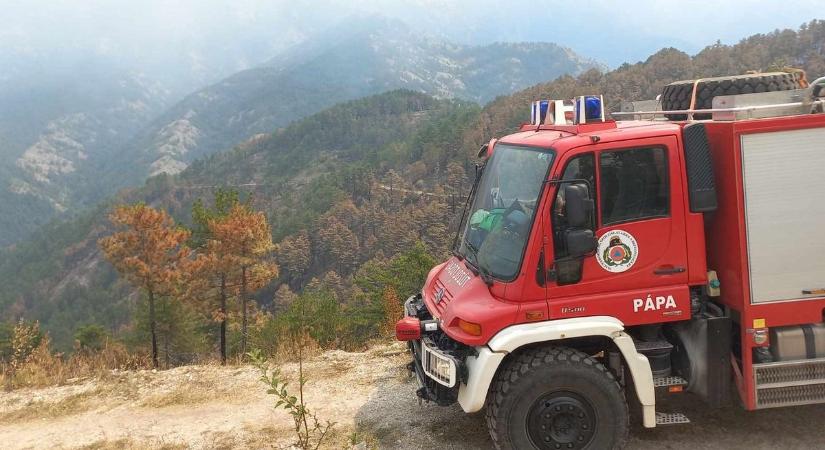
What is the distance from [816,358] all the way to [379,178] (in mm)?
121043

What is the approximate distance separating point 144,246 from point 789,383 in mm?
28106

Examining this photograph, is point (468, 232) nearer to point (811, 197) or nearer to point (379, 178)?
point (811, 197)

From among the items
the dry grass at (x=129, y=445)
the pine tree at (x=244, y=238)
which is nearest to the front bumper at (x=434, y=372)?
the dry grass at (x=129, y=445)

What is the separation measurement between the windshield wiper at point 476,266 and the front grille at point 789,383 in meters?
2.32

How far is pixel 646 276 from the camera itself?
4.78 metres

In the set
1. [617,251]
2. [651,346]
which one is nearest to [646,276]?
[617,251]

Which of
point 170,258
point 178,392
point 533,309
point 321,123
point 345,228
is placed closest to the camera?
point 533,309

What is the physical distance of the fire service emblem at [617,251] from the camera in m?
4.70

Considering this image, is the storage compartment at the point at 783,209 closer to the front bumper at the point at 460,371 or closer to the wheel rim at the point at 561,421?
the wheel rim at the point at 561,421

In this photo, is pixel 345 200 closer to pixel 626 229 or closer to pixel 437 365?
pixel 437 365

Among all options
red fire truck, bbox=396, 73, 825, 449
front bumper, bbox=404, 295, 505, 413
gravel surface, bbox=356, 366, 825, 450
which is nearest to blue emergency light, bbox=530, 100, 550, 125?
red fire truck, bbox=396, 73, 825, 449

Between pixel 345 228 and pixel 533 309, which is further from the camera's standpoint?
pixel 345 228

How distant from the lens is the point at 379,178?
125 metres

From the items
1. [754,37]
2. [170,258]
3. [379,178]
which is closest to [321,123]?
[379,178]
